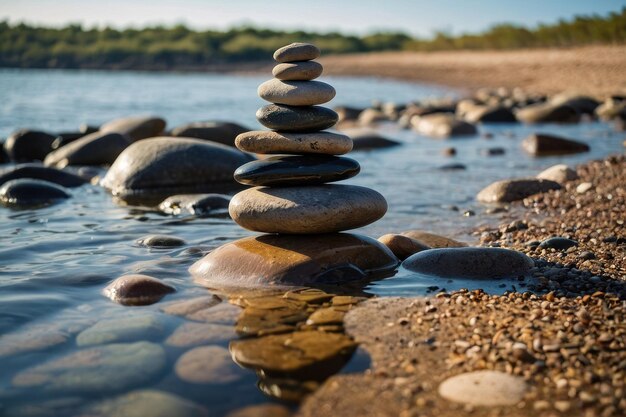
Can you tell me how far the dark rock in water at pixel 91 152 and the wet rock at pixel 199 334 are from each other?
823 cm

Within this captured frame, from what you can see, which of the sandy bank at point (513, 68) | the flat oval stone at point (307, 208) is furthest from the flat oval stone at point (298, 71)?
the sandy bank at point (513, 68)

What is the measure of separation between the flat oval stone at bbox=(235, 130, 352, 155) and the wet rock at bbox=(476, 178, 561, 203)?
3430mm

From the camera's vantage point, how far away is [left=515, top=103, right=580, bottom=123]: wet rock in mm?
19906

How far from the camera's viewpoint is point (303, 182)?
5.78 meters

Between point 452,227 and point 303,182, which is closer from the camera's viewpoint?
point 303,182

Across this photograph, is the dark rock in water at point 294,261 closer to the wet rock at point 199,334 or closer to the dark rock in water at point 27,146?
the wet rock at point 199,334

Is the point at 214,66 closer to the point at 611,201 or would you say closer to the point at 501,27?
the point at 501,27

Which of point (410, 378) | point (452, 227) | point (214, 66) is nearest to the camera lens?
point (410, 378)

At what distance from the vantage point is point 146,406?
3.31 meters

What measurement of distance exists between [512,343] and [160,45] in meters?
73.9

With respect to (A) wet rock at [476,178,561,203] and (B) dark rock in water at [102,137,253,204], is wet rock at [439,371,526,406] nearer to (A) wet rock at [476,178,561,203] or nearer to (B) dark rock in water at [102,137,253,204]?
(A) wet rock at [476,178,561,203]

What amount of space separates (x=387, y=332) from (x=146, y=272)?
7.22 feet

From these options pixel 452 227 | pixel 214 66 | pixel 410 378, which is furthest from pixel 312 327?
pixel 214 66

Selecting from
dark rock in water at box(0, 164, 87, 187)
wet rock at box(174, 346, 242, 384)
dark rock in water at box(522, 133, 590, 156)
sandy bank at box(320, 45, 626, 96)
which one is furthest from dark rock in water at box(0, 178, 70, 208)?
sandy bank at box(320, 45, 626, 96)
